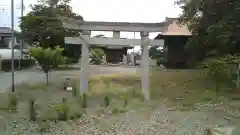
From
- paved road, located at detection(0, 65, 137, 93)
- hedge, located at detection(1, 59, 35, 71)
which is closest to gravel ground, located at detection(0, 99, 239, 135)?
paved road, located at detection(0, 65, 137, 93)

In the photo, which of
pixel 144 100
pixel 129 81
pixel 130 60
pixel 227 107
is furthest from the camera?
pixel 130 60

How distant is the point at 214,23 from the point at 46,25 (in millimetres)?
15159

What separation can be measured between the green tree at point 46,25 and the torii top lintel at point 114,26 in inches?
460

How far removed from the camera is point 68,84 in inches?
549

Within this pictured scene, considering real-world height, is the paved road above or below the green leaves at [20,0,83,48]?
below

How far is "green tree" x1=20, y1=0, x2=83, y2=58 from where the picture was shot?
78.3 feet

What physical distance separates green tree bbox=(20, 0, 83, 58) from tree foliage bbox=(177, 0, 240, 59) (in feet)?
36.5

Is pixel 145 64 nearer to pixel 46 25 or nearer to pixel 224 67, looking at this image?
pixel 224 67

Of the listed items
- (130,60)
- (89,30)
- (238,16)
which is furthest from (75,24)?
(130,60)

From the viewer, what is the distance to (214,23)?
12.7 m

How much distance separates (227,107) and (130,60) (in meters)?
28.9

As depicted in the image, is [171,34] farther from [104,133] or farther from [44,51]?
[104,133]

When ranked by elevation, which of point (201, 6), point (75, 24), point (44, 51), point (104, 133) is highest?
point (201, 6)

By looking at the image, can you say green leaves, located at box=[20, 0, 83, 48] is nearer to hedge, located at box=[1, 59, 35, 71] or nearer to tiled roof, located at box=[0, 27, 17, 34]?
hedge, located at box=[1, 59, 35, 71]
